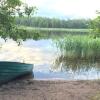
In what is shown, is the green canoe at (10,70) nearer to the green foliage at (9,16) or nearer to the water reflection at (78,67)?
the green foliage at (9,16)

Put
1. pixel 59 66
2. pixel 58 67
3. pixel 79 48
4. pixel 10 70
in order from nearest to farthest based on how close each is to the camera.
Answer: pixel 10 70 < pixel 58 67 < pixel 59 66 < pixel 79 48

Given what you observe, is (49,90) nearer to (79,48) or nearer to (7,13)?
(7,13)

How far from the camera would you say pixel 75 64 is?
16.3 meters

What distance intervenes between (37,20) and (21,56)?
20.4 metres

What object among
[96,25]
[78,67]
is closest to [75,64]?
[78,67]

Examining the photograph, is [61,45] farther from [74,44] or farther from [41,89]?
[41,89]

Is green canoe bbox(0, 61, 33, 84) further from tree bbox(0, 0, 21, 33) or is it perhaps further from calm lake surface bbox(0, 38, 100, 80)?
tree bbox(0, 0, 21, 33)

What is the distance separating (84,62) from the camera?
16.9m

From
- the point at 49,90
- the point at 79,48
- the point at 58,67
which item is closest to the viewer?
the point at 49,90

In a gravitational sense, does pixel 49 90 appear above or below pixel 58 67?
above

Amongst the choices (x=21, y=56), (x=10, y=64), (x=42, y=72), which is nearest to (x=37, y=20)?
(x=21, y=56)

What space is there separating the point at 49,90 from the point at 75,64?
24.2 feet

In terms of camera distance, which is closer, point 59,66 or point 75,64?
point 59,66

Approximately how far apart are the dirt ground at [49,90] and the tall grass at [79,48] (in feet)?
22.9
